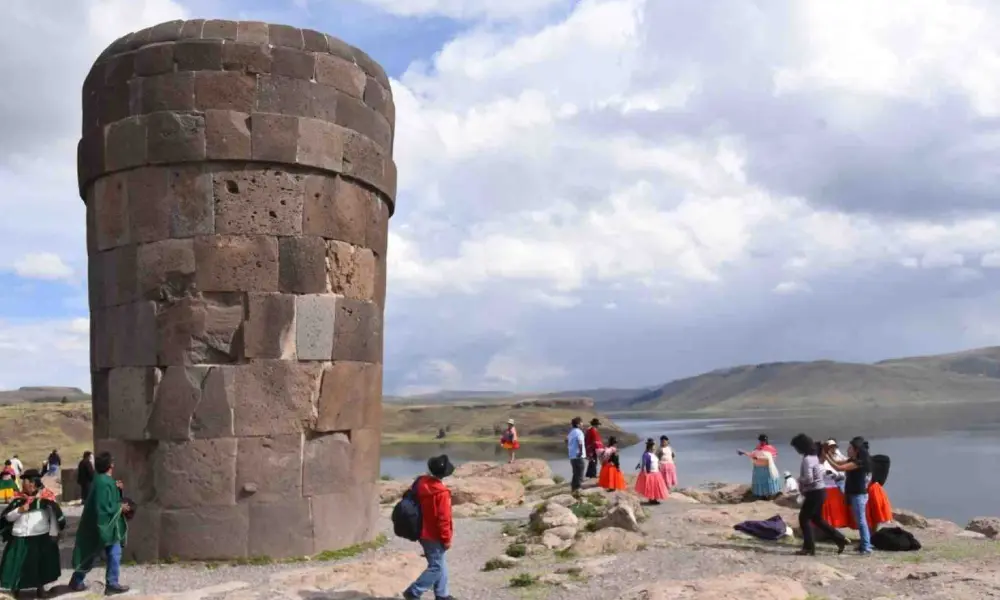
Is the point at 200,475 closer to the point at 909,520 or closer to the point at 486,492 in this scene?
the point at 486,492

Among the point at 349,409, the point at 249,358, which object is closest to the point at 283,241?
the point at 249,358

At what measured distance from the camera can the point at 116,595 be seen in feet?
27.7

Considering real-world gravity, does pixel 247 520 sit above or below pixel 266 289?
below

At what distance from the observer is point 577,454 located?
16.8 m

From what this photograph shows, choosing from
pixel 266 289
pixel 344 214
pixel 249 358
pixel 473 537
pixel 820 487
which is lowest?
pixel 473 537

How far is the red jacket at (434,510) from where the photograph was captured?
7.84 m

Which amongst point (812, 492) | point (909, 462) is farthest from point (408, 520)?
point (909, 462)

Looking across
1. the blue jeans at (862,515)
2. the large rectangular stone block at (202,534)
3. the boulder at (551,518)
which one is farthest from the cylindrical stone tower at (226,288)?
the blue jeans at (862,515)

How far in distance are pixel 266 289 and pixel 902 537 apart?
8390 millimetres

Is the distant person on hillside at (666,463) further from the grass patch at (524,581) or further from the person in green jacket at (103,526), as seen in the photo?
the person in green jacket at (103,526)

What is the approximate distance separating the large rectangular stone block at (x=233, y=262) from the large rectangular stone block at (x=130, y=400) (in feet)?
4.30

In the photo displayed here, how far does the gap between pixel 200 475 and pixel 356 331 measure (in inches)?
100

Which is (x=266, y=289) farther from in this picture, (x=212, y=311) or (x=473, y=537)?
(x=473, y=537)

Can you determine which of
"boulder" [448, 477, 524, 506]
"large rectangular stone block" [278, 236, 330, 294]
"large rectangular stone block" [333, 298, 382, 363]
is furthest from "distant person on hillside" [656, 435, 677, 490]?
"large rectangular stone block" [278, 236, 330, 294]
